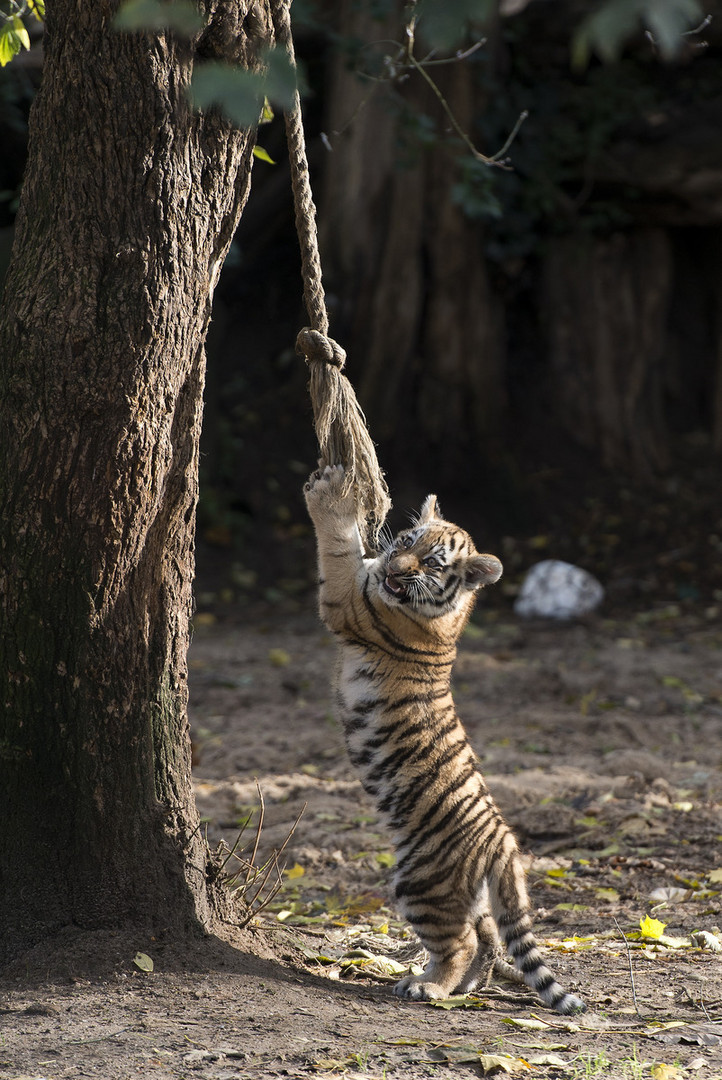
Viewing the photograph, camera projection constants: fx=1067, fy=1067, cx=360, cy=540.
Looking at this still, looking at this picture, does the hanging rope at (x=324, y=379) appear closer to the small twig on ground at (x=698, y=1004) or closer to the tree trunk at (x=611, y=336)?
the small twig on ground at (x=698, y=1004)

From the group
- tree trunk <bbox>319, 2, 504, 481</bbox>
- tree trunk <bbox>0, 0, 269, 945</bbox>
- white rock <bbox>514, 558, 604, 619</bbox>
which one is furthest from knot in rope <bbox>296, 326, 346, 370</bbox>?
tree trunk <bbox>319, 2, 504, 481</bbox>

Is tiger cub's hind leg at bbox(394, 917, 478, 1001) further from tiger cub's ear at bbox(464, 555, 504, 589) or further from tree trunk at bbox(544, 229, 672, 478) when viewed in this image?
tree trunk at bbox(544, 229, 672, 478)

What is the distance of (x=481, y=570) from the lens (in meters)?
4.04

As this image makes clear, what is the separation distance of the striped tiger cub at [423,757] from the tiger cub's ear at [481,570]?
11 mm

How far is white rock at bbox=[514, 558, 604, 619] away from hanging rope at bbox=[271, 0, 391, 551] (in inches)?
213

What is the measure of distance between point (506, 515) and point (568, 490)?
77 cm

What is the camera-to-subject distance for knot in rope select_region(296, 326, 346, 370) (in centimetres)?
351

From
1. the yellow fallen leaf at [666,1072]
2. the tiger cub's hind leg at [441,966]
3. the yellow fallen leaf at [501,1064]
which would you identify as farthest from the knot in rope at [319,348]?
the yellow fallen leaf at [666,1072]

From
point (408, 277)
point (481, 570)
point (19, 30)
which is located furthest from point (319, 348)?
point (408, 277)

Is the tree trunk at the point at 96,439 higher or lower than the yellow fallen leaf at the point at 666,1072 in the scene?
higher

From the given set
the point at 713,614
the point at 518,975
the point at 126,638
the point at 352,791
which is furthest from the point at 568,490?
the point at 126,638

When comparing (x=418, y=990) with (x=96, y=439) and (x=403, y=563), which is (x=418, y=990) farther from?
(x=96, y=439)

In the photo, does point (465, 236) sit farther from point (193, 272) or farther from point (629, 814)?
point (193, 272)

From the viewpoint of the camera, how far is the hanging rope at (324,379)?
3369mm
